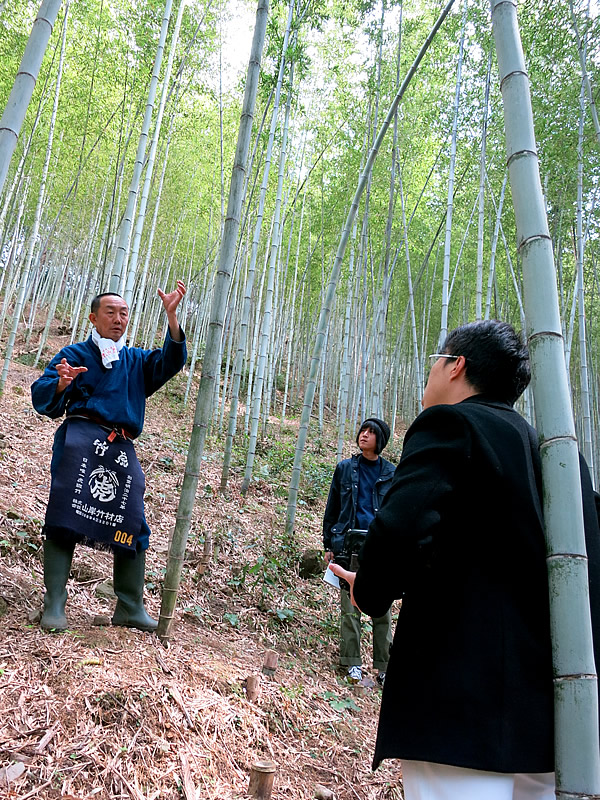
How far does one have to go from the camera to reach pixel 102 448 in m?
2.15

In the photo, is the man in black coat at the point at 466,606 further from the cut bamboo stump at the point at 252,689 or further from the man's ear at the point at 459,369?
the cut bamboo stump at the point at 252,689

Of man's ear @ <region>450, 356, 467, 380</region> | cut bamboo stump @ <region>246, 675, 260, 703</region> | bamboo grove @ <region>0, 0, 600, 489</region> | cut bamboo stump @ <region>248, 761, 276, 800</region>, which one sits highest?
bamboo grove @ <region>0, 0, 600, 489</region>

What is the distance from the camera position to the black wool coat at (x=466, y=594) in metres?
0.87

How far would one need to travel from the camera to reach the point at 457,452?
95 cm

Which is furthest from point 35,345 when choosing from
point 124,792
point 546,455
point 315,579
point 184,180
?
point 546,455

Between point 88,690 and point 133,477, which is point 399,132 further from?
point 88,690

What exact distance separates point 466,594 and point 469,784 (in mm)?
304

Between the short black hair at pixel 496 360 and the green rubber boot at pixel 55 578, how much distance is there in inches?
69.8

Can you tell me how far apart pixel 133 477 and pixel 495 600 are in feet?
5.54

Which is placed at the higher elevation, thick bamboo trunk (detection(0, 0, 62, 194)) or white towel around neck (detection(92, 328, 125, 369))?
thick bamboo trunk (detection(0, 0, 62, 194))

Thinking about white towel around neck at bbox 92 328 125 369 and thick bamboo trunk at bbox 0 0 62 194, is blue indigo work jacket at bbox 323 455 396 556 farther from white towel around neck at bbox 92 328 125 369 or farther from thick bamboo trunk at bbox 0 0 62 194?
thick bamboo trunk at bbox 0 0 62 194

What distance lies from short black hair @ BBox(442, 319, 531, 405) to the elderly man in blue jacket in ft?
4.34

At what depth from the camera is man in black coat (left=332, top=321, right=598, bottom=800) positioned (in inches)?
34.2

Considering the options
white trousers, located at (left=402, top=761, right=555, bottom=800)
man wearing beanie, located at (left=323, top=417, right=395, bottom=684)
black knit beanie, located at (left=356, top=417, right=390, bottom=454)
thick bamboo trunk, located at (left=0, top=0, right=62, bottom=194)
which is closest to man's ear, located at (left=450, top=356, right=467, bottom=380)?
white trousers, located at (left=402, top=761, right=555, bottom=800)
